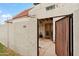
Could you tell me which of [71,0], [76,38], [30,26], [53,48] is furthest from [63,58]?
[71,0]

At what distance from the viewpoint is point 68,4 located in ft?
7.57

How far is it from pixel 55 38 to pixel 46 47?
19cm

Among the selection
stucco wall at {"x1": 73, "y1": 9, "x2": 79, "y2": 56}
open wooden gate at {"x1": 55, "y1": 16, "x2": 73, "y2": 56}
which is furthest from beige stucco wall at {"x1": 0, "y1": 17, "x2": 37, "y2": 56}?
stucco wall at {"x1": 73, "y1": 9, "x2": 79, "y2": 56}

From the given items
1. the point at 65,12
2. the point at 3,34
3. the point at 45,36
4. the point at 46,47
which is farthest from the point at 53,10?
the point at 3,34

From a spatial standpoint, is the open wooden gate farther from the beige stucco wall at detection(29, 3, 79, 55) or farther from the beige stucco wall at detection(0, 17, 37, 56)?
the beige stucco wall at detection(0, 17, 37, 56)

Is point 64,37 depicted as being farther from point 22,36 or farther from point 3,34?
point 3,34

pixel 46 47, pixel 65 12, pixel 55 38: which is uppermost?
pixel 65 12

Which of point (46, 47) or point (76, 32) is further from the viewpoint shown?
point (46, 47)

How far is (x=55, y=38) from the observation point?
241cm

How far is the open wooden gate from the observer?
233 cm

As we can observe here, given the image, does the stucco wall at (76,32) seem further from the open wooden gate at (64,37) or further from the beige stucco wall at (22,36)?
the beige stucco wall at (22,36)

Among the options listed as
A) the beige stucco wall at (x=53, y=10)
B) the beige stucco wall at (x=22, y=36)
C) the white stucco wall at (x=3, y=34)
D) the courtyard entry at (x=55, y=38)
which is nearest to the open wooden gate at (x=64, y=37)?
the courtyard entry at (x=55, y=38)

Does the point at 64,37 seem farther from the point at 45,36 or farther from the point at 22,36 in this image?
the point at 22,36

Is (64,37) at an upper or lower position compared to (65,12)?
lower
